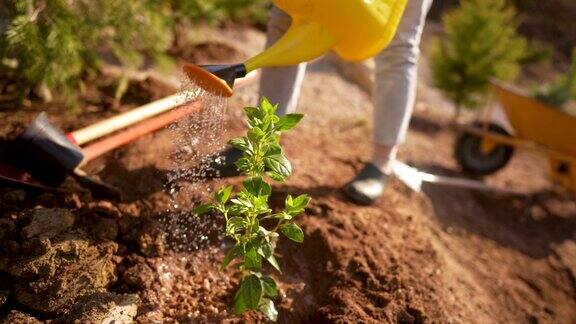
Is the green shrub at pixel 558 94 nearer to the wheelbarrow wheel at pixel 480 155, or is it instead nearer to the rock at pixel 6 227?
the wheelbarrow wheel at pixel 480 155

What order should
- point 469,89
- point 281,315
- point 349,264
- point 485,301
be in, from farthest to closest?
point 469,89
point 485,301
point 349,264
point 281,315

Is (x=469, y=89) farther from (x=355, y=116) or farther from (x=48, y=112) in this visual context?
(x=48, y=112)

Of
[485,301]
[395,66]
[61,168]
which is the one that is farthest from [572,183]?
[61,168]

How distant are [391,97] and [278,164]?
85 centimetres

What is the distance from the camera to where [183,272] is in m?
1.60

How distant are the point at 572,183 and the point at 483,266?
50.7 inches

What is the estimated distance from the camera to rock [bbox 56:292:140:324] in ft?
4.25

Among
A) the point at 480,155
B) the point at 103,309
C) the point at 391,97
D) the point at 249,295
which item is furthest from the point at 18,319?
the point at 480,155

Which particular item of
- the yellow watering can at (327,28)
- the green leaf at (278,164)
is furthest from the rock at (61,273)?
the yellow watering can at (327,28)

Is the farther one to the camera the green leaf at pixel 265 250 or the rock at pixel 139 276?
the rock at pixel 139 276

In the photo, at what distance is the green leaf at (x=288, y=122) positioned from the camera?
1320mm

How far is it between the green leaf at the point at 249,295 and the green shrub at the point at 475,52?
3.28m

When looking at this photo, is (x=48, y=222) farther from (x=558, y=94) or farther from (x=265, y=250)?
(x=558, y=94)

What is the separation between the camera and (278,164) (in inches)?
51.3
